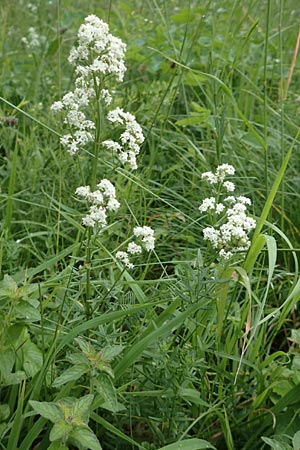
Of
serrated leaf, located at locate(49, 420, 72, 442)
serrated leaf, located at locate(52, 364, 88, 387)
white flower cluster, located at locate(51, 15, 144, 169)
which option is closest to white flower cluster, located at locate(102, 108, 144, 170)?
white flower cluster, located at locate(51, 15, 144, 169)

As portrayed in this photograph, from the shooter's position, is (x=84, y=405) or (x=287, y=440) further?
(x=287, y=440)

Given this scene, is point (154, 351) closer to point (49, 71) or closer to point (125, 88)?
point (125, 88)

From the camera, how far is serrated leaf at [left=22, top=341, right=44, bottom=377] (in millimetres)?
1599

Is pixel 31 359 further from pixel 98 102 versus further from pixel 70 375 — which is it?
pixel 98 102

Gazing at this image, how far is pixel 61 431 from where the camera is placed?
135cm

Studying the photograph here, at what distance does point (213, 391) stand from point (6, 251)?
671 mm

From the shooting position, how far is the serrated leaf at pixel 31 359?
1.60 m

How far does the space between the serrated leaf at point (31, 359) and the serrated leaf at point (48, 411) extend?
0.21m

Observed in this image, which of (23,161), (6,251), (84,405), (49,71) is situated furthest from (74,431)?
(49,71)

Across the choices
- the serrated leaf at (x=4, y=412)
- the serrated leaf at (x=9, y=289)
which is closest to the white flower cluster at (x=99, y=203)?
the serrated leaf at (x=9, y=289)

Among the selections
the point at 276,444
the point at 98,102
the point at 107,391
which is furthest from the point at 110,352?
the point at 98,102

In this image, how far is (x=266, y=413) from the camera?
171cm

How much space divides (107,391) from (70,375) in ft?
0.25

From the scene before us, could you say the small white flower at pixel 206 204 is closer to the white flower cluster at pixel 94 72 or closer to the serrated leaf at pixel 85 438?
the white flower cluster at pixel 94 72
